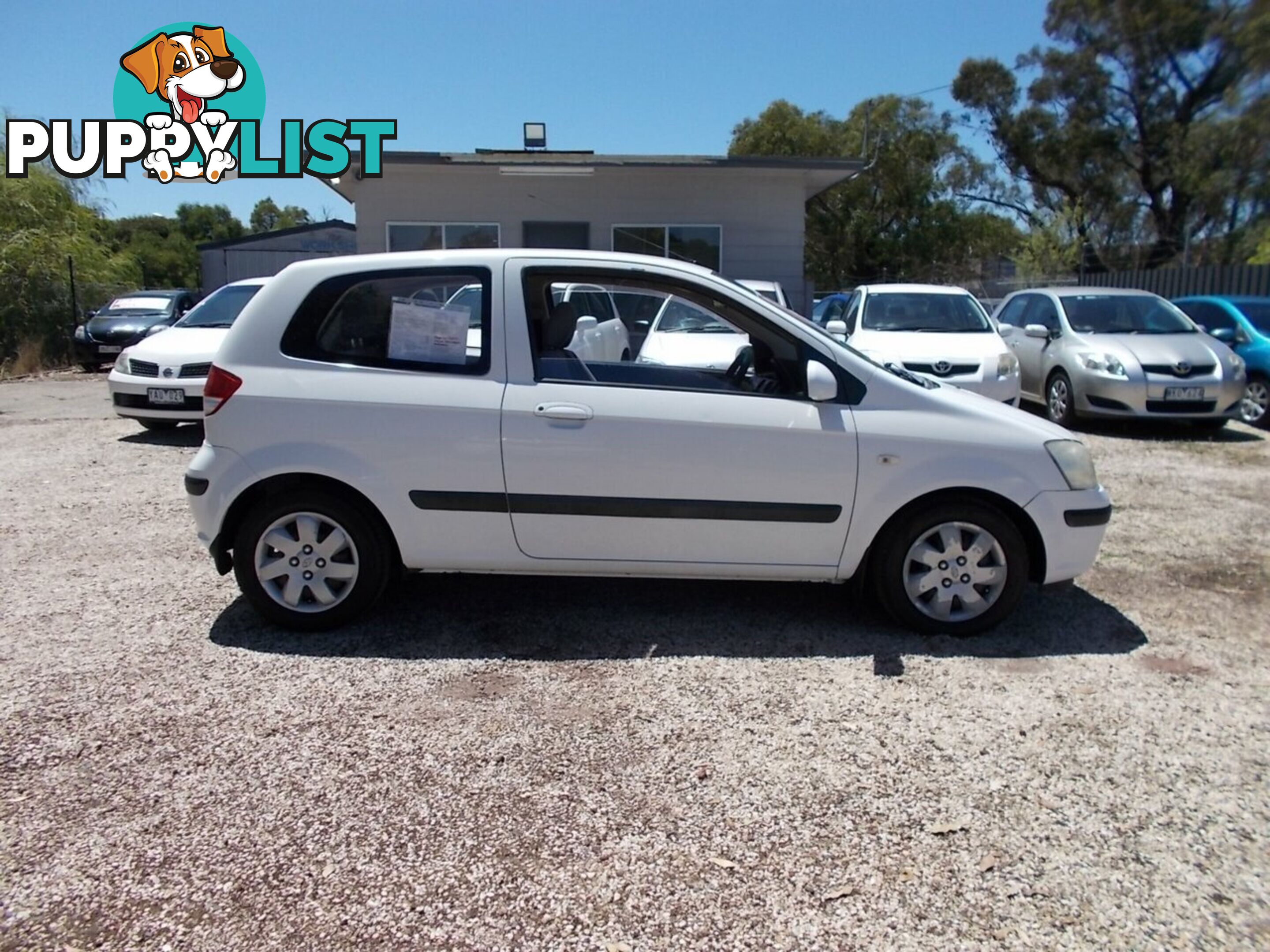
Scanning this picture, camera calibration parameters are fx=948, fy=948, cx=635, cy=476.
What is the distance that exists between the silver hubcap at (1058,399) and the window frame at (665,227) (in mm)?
7089

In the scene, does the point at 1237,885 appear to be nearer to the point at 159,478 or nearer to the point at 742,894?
the point at 742,894

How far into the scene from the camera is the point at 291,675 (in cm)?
392

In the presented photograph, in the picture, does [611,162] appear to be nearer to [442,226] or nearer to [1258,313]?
[442,226]

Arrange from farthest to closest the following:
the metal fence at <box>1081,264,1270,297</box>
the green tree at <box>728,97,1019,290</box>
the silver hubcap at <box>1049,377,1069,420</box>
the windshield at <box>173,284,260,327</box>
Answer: the green tree at <box>728,97,1019,290</box> < the metal fence at <box>1081,264,1270,297</box> < the silver hubcap at <box>1049,377,1069,420</box> < the windshield at <box>173,284,260,327</box>

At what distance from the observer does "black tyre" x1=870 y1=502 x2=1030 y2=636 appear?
421cm

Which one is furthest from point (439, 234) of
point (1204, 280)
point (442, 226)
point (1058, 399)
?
point (1204, 280)

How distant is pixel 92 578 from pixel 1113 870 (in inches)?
198

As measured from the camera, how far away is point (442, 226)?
16.2 m

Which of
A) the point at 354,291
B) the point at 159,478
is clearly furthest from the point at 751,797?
the point at 159,478

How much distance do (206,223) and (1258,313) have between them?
6761 cm

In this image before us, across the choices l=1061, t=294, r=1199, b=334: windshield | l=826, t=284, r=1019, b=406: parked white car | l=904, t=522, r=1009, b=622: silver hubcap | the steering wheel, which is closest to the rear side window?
the steering wheel

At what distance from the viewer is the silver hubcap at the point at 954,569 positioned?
4.23 meters

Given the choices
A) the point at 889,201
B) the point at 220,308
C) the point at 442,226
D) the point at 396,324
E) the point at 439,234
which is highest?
the point at 889,201

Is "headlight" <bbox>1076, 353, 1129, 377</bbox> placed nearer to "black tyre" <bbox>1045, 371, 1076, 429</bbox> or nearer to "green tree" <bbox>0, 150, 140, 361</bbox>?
"black tyre" <bbox>1045, 371, 1076, 429</bbox>
